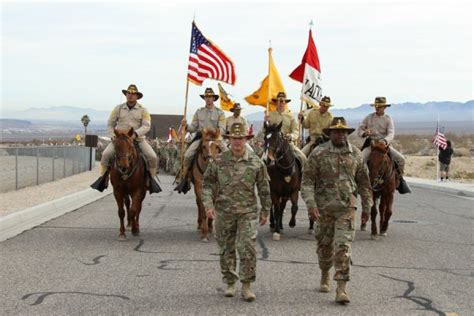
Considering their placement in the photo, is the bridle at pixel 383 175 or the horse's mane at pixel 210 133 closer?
the horse's mane at pixel 210 133

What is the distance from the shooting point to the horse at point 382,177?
14.2 metres

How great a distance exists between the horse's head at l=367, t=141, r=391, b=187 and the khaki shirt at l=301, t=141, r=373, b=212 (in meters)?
5.40

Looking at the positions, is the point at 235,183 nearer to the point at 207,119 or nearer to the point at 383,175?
the point at 207,119

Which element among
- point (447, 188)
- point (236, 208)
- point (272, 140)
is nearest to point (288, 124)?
point (272, 140)

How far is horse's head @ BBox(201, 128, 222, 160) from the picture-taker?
1333cm

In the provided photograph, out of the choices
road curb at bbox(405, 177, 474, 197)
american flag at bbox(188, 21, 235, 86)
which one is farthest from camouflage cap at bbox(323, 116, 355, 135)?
road curb at bbox(405, 177, 474, 197)

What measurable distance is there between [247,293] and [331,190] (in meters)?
1.60

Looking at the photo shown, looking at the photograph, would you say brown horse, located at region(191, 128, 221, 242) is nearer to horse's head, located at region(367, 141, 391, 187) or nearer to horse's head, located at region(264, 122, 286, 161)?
horse's head, located at region(264, 122, 286, 161)

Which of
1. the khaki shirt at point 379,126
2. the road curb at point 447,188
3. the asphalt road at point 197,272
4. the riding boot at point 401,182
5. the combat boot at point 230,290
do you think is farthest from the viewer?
the road curb at point 447,188

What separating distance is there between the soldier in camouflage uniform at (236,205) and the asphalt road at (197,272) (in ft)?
1.29

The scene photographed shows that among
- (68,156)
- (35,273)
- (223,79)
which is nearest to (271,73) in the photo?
(223,79)

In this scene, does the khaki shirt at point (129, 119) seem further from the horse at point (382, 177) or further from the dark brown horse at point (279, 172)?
the horse at point (382, 177)

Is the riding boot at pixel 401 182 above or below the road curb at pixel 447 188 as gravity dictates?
above

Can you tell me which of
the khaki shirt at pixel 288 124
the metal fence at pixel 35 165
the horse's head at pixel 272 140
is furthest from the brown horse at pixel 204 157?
the metal fence at pixel 35 165
